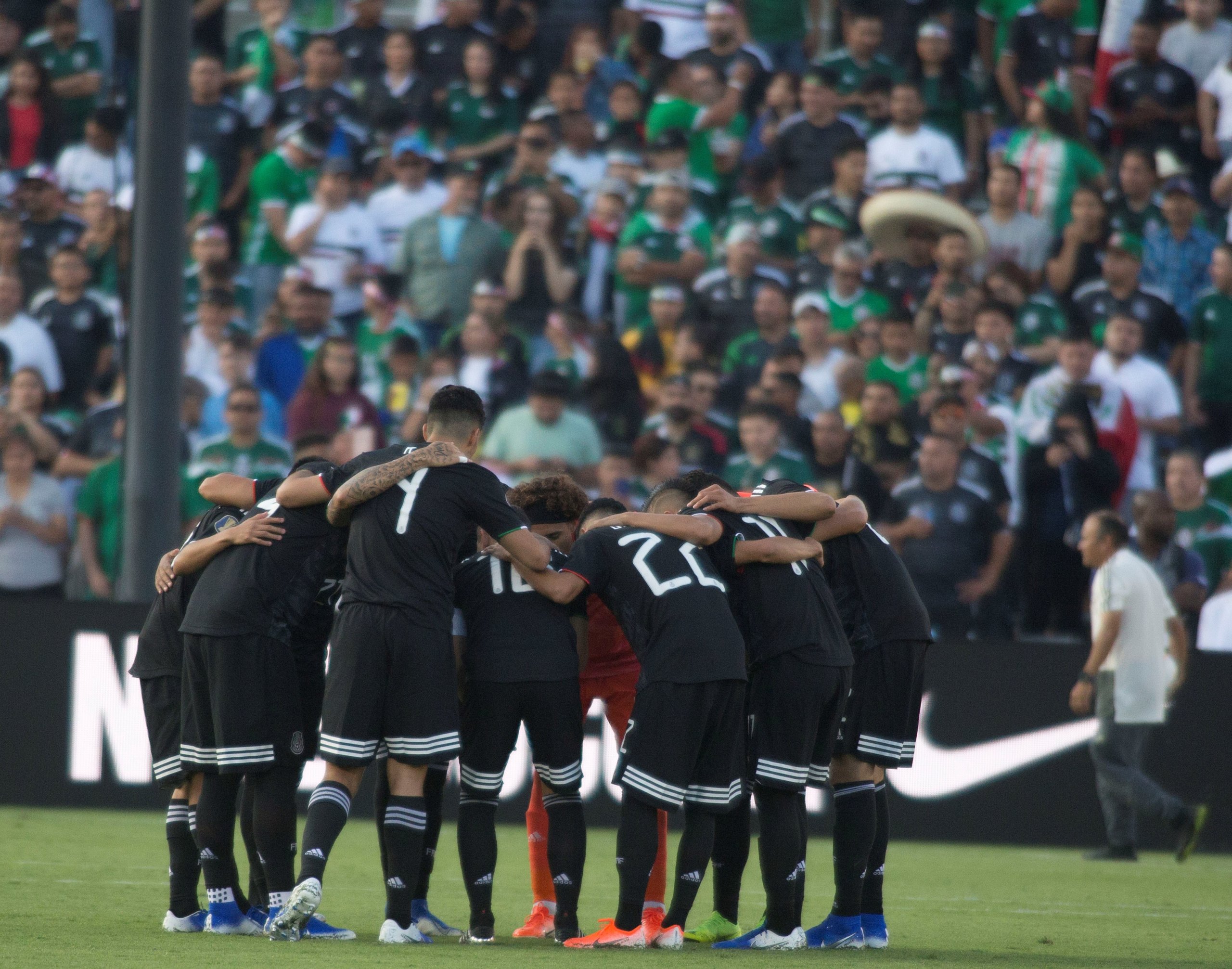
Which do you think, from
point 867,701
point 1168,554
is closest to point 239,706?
point 867,701

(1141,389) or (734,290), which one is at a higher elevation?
(734,290)

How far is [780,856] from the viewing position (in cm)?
712

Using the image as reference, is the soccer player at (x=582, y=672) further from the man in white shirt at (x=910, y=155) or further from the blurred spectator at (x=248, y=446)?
the man in white shirt at (x=910, y=155)

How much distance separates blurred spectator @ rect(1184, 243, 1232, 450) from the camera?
573 inches

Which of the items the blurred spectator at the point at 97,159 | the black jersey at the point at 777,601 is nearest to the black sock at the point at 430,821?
the black jersey at the point at 777,601

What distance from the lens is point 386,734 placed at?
22.6 ft

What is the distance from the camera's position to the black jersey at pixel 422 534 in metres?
6.93

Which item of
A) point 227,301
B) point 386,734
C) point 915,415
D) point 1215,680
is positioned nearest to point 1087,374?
point 915,415

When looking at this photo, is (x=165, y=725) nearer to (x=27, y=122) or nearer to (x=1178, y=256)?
(x=27, y=122)

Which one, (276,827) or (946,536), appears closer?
(276,827)

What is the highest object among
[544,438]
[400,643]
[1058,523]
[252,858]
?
[544,438]

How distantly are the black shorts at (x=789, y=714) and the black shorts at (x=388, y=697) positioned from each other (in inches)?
48.7

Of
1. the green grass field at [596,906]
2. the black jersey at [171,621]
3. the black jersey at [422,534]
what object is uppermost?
the black jersey at [422,534]

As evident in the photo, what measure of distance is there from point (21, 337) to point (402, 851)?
8.67 metres
